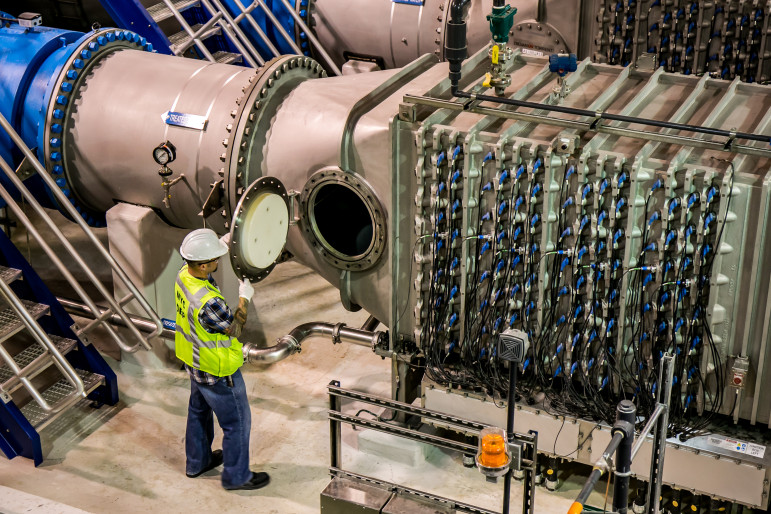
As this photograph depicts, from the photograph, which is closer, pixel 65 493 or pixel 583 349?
pixel 583 349

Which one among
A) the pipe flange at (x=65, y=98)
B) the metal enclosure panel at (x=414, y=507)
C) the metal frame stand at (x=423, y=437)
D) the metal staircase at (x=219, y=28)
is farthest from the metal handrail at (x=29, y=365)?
the metal staircase at (x=219, y=28)

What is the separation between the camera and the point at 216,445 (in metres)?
6.55

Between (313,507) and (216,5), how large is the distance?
4.77 m

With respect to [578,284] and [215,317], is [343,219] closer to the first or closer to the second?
[215,317]

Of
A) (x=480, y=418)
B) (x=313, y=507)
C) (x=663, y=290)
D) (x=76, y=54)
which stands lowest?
(x=313, y=507)

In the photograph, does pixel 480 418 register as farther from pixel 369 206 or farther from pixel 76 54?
pixel 76 54

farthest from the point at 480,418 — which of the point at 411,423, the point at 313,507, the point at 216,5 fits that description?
the point at 216,5

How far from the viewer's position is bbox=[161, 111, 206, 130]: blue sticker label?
253 inches

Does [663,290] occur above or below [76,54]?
below

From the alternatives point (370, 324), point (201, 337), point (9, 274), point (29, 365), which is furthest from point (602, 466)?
point (9, 274)

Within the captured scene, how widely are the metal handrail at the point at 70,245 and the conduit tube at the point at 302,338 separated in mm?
665

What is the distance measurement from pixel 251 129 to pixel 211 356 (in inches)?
53.7

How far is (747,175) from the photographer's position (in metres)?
5.02

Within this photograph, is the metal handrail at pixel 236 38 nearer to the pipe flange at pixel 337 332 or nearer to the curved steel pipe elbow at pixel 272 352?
the pipe flange at pixel 337 332
